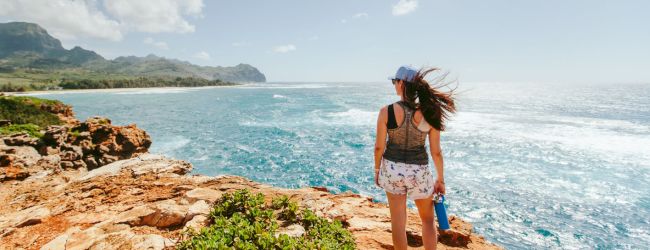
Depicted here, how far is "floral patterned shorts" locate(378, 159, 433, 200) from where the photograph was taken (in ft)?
13.3

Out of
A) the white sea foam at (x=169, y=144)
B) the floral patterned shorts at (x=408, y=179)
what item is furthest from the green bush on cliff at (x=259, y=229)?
the white sea foam at (x=169, y=144)

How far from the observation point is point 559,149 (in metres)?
26.0

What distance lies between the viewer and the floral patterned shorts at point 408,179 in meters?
4.05

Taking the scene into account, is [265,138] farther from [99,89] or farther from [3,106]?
[99,89]

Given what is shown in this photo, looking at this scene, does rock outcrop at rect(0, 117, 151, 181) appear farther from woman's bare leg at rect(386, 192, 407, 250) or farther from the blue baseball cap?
the blue baseball cap

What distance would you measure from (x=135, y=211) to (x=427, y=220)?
5.89 m

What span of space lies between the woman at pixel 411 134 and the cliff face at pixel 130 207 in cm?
247

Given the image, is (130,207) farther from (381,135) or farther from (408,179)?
(408,179)

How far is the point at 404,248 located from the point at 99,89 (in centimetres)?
15210

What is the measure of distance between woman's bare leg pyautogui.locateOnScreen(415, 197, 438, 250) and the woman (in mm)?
13

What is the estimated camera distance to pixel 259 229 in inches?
216

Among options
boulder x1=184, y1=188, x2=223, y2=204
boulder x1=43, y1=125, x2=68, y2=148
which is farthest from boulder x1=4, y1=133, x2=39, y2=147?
boulder x1=184, y1=188, x2=223, y2=204

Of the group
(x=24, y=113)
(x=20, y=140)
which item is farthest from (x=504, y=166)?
(x=24, y=113)

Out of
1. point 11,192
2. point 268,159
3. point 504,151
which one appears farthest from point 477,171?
point 11,192
